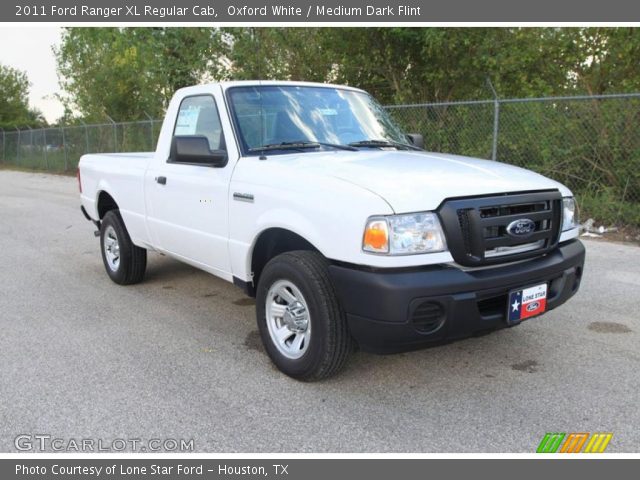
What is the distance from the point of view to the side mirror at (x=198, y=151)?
401 cm

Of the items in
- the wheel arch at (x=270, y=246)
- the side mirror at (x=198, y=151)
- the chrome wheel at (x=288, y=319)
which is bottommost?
the chrome wheel at (x=288, y=319)

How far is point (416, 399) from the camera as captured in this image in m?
3.46

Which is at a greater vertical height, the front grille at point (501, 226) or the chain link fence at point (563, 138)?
the chain link fence at point (563, 138)

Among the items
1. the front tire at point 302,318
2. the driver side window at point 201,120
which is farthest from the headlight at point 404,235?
the driver side window at point 201,120

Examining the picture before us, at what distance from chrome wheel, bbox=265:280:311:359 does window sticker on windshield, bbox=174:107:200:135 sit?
1735 mm

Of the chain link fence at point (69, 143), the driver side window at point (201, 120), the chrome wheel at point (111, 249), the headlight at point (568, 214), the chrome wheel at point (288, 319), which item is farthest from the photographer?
the chain link fence at point (69, 143)

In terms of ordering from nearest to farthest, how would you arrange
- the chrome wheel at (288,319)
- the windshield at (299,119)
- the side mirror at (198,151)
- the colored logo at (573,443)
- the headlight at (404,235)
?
the colored logo at (573,443) → the headlight at (404,235) → the chrome wheel at (288,319) → the side mirror at (198,151) → the windshield at (299,119)

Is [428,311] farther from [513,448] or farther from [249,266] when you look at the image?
[249,266]

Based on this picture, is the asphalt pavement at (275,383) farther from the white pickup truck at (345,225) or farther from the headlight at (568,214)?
the headlight at (568,214)

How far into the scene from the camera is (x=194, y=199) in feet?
14.6

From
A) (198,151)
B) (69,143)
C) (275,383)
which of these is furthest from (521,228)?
(69,143)

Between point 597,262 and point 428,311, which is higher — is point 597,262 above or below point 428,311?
below

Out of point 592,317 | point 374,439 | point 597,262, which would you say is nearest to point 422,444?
point 374,439
